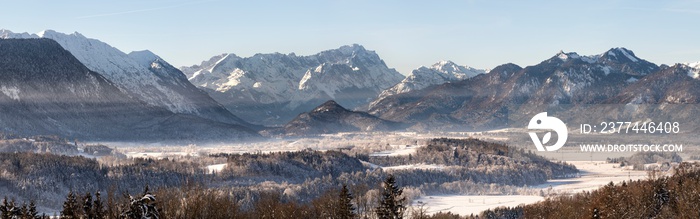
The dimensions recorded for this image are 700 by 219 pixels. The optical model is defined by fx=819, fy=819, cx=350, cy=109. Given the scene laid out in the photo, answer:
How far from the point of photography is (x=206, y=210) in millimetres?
106750

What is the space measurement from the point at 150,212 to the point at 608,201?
125690mm

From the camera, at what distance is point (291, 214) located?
15888 cm

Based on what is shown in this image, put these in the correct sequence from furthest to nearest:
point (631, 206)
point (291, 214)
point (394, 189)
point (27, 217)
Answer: point (631, 206), point (291, 214), point (394, 189), point (27, 217)

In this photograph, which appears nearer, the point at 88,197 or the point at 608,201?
the point at 88,197

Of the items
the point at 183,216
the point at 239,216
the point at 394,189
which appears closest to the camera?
the point at 183,216

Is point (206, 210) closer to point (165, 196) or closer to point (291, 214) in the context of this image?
point (165, 196)

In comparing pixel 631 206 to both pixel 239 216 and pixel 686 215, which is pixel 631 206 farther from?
pixel 239 216

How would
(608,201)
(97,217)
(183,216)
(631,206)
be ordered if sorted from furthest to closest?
(631,206)
(608,201)
(97,217)
(183,216)

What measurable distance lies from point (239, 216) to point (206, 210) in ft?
122

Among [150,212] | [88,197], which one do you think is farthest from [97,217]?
[150,212]

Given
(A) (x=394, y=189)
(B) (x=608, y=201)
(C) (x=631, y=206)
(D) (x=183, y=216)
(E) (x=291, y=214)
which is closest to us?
(D) (x=183, y=216)

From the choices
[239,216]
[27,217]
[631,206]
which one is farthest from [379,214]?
[631,206]

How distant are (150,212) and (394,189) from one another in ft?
181

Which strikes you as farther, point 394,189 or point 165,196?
point 394,189
